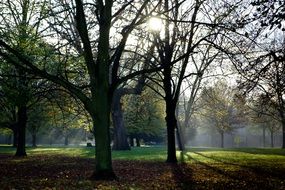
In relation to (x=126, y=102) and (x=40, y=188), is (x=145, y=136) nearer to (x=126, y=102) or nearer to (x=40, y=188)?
(x=126, y=102)

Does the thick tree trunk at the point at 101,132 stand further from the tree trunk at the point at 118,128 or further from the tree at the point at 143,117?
the tree at the point at 143,117

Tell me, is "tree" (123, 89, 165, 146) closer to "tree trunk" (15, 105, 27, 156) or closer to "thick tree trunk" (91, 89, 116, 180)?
"tree trunk" (15, 105, 27, 156)

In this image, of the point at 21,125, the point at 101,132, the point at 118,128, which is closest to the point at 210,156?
the point at 21,125

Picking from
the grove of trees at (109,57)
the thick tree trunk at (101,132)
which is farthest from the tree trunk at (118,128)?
the thick tree trunk at (101,132)

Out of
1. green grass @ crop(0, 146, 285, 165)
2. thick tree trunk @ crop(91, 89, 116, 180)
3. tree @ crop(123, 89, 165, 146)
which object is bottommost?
green grass @ crop(0, 146, 285, 165)

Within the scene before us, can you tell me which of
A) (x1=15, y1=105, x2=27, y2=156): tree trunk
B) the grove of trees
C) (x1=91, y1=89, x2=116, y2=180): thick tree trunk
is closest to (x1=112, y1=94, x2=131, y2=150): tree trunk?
the grove of trees

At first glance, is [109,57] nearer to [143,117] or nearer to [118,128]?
[118,128]

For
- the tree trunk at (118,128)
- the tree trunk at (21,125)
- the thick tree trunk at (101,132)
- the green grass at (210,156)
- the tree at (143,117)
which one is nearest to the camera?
the thick tree trunk at (101,132)

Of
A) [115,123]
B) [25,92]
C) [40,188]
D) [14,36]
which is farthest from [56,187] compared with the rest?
[115,123]

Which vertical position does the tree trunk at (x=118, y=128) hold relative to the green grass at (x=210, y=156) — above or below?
above

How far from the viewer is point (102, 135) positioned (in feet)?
48.0

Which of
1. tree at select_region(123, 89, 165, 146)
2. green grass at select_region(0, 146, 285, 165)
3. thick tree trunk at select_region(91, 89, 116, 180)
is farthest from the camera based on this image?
tree at select_region(123, 89, 165, 146)

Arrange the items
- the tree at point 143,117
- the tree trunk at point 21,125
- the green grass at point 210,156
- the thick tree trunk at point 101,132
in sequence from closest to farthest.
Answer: the thick tree trunk at point 101,132, the green grass at point 210,156, the tree trunk at point 21,125, the tree at point 143,117

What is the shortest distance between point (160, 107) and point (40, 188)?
42.9 m
